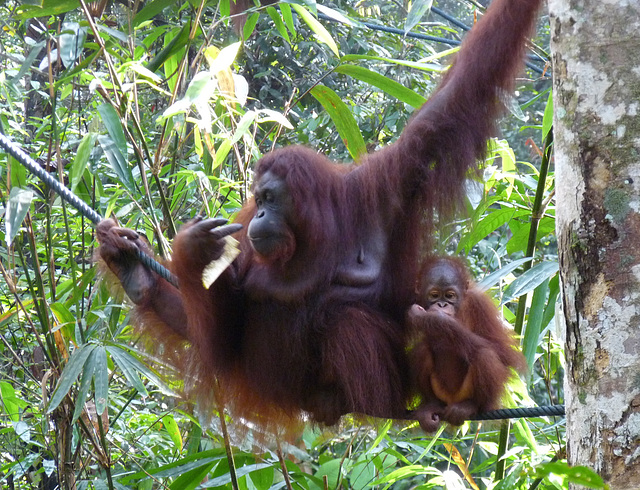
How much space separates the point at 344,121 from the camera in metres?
2.80

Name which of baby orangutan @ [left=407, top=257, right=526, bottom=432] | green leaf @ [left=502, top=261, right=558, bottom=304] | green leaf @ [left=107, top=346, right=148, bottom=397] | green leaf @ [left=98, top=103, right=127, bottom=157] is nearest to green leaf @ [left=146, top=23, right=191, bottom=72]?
green leaf @ [left=98, top=103, right=127, bottom=157]

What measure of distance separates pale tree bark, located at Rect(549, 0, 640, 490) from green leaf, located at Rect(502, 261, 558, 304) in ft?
2.32

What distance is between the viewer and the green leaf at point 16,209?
85.5 inches

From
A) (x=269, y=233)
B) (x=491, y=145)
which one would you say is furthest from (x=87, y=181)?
(x=491, y=145)

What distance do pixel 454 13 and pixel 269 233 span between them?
29.1 ft

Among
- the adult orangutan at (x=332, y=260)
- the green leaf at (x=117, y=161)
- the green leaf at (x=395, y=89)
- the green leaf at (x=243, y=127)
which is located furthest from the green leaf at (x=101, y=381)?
the green leaf at (x=395, y=89)

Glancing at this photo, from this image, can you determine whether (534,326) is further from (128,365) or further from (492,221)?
(128,365)

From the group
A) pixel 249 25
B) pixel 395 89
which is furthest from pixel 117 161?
pixel 249 25

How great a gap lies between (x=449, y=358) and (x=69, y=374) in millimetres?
1211

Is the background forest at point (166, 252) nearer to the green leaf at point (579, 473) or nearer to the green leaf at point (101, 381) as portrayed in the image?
the green leaf at point (101, 381)

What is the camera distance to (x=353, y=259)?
242 cm

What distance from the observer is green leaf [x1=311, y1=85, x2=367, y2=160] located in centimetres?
278

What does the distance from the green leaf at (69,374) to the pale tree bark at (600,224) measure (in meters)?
1.51

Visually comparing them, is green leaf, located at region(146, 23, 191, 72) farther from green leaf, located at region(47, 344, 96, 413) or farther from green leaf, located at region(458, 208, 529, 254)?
green leaf, located at region(458, 208, 529, 254)
